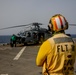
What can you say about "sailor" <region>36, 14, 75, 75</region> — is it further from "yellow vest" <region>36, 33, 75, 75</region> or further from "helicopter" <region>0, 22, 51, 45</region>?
"helicopter" <region>0, 22, 51, 45</region>

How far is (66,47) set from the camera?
445 cm

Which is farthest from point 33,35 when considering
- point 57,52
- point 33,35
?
point 57,52

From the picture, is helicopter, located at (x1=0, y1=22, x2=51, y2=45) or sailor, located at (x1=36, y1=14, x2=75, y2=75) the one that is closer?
sailor, located at (x1=36, y1=14, x2=75, y2=75)

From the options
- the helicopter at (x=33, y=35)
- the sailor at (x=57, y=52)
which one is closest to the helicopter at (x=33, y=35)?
the helicopter at (x=33, y=35)

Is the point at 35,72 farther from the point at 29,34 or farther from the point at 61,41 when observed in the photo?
the point at 29,34

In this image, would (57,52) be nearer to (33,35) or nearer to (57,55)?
(57,55)

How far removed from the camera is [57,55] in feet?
14.2

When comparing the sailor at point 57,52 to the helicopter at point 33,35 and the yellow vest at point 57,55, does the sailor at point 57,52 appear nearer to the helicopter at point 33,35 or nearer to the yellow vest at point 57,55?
the yellow vest at point 57,55

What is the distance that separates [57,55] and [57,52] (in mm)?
50

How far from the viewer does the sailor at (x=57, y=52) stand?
14.1ft

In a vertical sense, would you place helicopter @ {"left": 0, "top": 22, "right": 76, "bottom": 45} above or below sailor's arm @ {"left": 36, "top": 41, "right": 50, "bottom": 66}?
below

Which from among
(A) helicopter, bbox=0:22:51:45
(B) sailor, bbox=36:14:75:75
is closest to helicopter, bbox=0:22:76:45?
(A) helicopter, bbox=0:22:51:45

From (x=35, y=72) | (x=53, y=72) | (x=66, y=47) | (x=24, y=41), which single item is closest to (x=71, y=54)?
(x=66, y=47)

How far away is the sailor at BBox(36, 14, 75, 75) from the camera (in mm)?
4293
